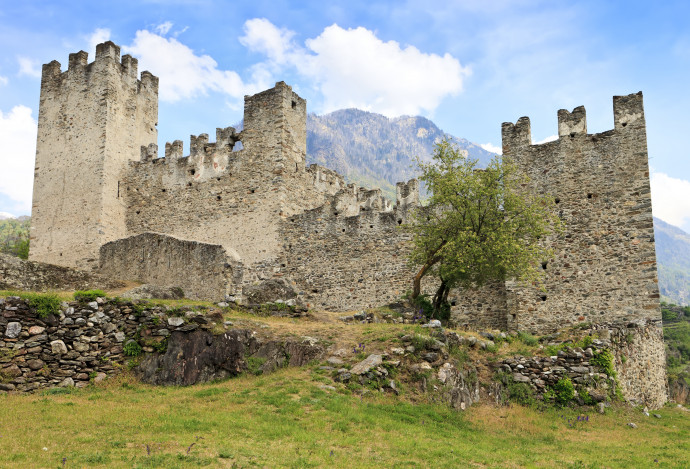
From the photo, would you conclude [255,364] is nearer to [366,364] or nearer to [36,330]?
[366,364]

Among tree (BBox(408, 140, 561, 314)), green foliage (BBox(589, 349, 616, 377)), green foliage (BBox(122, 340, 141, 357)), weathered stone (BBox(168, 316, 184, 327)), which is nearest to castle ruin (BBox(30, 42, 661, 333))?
tree (BBox(408, 140, 561, 314))

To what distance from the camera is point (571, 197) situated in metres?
22.2

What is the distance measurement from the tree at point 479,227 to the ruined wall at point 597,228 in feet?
2.35

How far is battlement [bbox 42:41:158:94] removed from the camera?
3419cm

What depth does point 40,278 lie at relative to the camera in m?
21.4

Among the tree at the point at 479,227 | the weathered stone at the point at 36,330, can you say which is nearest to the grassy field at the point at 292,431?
the weathered stone at the point at 36,330

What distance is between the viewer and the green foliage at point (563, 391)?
15.3 m

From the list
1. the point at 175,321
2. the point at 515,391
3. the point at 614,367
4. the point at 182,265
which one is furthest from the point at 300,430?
the point at 182,265

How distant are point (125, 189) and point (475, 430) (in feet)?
88.6

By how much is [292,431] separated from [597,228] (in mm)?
14928

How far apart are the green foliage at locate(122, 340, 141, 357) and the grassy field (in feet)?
2.10

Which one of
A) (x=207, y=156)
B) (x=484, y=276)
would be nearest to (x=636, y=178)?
(x=484, y=276)

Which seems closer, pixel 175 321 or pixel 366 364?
pixel 366 364

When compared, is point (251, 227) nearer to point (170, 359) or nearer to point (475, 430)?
point (170, 359)
